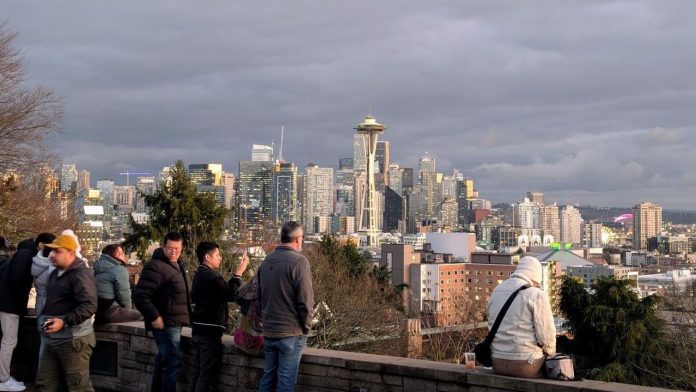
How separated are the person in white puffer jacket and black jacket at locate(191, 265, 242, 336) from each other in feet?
7.80

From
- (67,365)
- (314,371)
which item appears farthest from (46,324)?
(314,371)

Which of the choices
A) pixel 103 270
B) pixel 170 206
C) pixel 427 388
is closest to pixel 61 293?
pixel 103 270

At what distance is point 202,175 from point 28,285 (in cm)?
19435

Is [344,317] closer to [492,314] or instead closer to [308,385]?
[308,385]

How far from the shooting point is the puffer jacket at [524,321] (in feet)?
15.9

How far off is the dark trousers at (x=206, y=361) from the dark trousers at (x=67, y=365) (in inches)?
34.9

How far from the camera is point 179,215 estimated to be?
33.3m

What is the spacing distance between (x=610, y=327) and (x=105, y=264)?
21.3 meters

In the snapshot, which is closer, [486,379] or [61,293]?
[486,379]

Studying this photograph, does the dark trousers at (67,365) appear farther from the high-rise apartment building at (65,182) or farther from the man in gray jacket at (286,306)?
the high-rise apartment building at (65,182)

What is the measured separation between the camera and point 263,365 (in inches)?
256

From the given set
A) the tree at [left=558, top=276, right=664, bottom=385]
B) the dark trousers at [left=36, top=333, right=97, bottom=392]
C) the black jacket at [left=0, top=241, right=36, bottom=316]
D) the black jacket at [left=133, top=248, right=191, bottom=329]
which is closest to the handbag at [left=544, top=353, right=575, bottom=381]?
the black jacket at [left=133, top=248, right=191, bottom=329]

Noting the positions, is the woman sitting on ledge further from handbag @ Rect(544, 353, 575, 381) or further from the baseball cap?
handbag @ Rect(544, 353, 575, 381)

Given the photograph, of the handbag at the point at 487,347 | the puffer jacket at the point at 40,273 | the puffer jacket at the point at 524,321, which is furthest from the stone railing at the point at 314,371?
the puffer jacket at the point at 40,273
